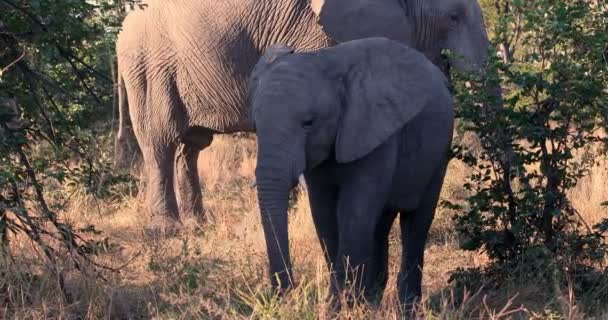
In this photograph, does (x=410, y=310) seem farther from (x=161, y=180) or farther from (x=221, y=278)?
(x=161, y=180)

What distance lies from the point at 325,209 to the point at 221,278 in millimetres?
650

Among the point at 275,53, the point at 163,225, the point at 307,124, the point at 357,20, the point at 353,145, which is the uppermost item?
the point at 275,53

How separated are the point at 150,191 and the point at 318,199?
361 centimetres

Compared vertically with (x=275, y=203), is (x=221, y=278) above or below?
below

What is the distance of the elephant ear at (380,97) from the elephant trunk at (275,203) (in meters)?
0.39

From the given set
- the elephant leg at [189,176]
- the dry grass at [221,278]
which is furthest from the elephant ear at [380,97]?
the elephant leg at [189,176]

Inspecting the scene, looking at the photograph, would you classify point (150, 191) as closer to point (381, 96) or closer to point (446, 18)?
point (446, 18)

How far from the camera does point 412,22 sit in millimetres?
7973

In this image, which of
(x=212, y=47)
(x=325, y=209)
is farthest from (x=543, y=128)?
(x=212, y=47)

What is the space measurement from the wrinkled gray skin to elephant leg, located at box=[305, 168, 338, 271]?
91.8 inches

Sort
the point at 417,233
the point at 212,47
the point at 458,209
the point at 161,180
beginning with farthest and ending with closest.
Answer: the point at 161,180 < the point at 212,47 < the point at 458,209 < the point at 417,233

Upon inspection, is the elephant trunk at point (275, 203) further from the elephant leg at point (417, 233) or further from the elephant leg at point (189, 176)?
the elephant leg at point (189, 176)

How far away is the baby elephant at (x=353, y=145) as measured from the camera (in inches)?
186

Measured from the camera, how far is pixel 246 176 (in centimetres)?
1172
